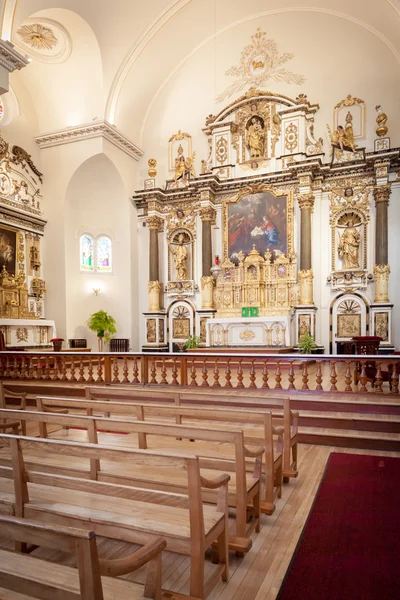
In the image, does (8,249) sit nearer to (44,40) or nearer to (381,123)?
(44,40)

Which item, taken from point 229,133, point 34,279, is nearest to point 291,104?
point 229,133

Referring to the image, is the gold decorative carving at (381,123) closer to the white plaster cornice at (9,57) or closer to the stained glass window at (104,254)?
the white plaster cornice at (9,57)

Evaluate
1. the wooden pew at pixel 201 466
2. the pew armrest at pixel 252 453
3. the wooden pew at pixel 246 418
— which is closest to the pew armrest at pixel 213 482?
the wooden pew at pixel 201 466

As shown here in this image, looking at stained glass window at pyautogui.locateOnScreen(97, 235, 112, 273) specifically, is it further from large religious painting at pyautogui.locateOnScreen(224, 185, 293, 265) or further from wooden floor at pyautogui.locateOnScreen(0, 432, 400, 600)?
wooden floor at pyautogui.locateOnScreen(0, 432, 400, 600)

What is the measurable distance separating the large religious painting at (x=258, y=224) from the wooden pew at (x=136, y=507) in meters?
13.0

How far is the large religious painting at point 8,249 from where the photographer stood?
13.7 metres

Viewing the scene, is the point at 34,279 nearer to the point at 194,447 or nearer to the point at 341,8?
the point at 194,447

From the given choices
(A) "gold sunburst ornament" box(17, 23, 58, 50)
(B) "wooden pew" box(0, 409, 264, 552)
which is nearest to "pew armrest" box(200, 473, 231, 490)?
(B) "wooden pew" box(0, 409, 264, 552)

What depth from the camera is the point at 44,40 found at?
1413 centimetres

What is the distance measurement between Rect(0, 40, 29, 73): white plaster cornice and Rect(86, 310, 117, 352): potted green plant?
8.42m

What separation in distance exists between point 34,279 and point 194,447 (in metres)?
Answer: 12.9

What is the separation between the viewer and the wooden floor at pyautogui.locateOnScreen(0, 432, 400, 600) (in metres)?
2.44

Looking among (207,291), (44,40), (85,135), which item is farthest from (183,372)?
(44,40)

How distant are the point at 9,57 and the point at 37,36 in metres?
5.46
